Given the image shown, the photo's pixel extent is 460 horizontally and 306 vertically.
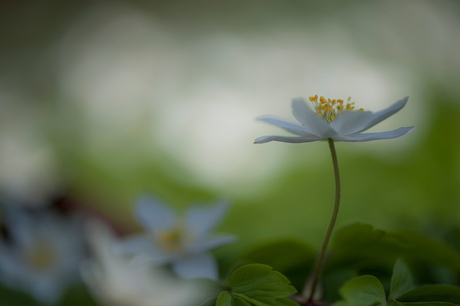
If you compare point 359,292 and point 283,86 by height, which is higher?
point 283,86

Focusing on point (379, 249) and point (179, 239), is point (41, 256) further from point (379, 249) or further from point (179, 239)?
point (379, 249)

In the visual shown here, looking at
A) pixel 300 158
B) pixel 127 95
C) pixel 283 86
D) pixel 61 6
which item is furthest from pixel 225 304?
pixel 61 6

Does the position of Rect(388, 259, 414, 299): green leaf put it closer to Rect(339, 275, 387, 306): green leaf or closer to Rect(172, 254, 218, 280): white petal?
Rect(339, 275, 387, 306): green leaf

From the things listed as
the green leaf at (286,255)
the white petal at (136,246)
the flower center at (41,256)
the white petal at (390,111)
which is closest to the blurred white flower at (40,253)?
the flower center at (41,256)

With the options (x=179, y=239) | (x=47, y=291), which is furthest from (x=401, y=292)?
(x=47, y=291)

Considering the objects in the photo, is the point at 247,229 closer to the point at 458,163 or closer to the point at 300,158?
the point at 300,158

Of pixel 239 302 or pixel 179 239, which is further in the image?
pixel 179 239

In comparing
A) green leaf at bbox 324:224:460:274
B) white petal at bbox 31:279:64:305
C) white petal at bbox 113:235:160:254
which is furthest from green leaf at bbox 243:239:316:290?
white petal at bbox 31:279:64:305
